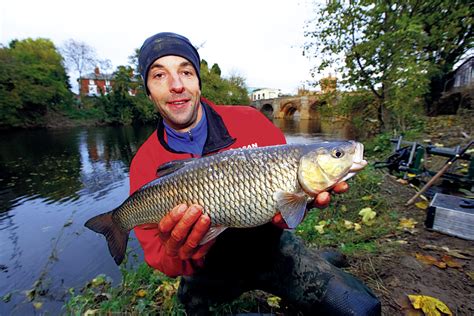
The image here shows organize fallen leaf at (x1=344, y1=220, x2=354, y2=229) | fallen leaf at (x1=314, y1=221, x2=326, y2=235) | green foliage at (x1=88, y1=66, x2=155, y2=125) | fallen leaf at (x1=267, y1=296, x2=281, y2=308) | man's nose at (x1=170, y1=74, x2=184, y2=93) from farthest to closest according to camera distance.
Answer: green foliage at (x1=88, y1=66, x2=155, y2=125)
fallen leaf at (x1=314, y1=221, x2=326, y2=235)
fallen leaf at (x1=344, y1=220, x2=354, y2=229)
fallen leaf at (x1=267, y1=296, x2=281, y2=308)
man's nose at (x1=170, y1=74, x2=184, y2=93)

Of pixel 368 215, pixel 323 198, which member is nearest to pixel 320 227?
pixel 368 215

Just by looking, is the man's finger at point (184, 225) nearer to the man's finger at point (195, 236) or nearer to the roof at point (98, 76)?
the man's finger at point (195, 236)

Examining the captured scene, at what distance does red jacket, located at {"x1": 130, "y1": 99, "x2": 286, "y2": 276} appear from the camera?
1814mm

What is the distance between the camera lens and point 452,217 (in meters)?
2.84

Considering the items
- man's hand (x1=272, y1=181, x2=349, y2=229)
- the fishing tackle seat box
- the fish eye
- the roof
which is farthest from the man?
the roof

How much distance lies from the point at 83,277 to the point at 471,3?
14845 millimetres

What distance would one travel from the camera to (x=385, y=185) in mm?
4859

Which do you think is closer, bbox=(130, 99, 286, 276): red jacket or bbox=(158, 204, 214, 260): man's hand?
bbox=(158, 204, 214, 260): man's hand

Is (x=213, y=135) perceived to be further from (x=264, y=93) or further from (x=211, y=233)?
(x=264, y=93)

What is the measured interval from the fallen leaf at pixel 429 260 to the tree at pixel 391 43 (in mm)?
6627

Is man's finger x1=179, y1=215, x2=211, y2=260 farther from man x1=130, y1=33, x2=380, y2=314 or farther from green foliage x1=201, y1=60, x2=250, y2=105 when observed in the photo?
green foliage x1=201, y1=60, x2=250, y2=105

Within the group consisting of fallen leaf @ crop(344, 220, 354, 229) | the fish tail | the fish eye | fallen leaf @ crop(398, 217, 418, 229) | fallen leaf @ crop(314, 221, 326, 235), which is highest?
the fish eye

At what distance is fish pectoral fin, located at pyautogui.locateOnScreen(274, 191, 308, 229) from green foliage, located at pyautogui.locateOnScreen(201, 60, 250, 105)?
104 feet

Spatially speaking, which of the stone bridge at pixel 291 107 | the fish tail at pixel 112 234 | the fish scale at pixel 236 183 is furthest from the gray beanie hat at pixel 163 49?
the stone bridge at pixel 291 107
